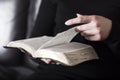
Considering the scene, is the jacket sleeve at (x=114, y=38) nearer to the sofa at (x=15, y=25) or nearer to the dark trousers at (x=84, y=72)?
the dark trousers at (x=84, y=72)

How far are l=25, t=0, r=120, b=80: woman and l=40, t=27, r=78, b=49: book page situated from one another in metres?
0.02

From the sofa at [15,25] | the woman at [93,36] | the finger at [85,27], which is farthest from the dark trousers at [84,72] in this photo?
the sofa at [15,25]

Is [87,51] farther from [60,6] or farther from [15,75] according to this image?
[15,75]

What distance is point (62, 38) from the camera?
0.88 m

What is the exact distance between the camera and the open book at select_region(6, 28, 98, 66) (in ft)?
2.76

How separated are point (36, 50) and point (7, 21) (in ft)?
2.30

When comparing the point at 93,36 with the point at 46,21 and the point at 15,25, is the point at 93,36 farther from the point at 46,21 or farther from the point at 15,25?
the point at 15,25

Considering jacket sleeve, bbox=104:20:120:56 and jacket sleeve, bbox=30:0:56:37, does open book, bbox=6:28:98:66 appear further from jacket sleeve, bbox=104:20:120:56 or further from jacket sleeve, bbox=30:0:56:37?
jacket sleeve, bbox=30:0:56:37

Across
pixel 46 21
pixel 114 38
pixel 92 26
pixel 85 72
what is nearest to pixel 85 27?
pixel 92 26

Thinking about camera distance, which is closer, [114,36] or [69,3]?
[114,36]

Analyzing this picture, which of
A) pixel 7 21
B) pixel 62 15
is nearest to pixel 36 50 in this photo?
pixel 62 15

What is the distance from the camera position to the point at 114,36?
0.91m

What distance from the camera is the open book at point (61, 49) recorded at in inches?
33.1

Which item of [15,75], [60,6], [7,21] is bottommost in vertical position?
[15,75]
